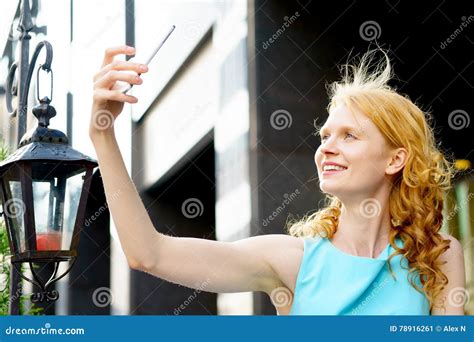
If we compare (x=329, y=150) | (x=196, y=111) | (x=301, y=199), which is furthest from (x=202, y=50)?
(x=329, y=150)

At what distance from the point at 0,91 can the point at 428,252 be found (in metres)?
7.63

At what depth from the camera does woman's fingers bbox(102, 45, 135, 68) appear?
175cm

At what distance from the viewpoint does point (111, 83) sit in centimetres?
177

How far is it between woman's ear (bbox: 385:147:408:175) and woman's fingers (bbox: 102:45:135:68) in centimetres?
97

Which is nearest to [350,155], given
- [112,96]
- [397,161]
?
[397,161]

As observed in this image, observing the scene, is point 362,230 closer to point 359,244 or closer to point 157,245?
point 359,244

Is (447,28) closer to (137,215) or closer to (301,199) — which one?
(301,199)

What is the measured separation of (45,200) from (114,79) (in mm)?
2016

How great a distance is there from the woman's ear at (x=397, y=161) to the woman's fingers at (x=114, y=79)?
0.97 meters

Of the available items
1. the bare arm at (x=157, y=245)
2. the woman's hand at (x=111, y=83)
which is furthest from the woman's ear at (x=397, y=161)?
the woman's hand at (x=111, y=83)

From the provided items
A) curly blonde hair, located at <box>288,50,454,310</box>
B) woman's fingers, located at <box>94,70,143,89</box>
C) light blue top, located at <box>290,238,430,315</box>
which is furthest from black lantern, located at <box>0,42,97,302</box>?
woman's fingers, located at <box>94,70,143,89</box>

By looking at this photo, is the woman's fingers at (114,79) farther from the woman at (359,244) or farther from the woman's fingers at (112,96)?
the woman at (359,244)

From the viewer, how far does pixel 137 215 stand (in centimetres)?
202

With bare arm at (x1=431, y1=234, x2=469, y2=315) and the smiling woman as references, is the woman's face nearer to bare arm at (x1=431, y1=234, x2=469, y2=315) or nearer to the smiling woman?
the smiling woman
